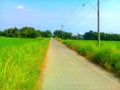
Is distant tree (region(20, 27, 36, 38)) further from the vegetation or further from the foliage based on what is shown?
the foliage

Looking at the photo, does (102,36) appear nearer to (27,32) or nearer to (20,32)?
(27,32)

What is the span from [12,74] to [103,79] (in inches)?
306

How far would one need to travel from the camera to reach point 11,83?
326 inches

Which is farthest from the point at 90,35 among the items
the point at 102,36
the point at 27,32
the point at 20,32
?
the point at 20,32

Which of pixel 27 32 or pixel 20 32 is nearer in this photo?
pixel 20 32

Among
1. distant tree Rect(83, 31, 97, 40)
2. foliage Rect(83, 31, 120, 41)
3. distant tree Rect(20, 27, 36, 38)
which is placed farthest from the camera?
distant tree Rect(20, 27, 36, 38)

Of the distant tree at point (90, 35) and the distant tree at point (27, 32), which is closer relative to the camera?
the distant tree at point (90, 35)

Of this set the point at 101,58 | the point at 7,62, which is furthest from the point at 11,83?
the point at 101,58

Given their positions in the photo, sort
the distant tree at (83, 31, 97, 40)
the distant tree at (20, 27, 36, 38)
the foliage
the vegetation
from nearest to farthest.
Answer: the foliage → the distant tree at (83, 31, 97, 40) → the vegetation → the distant tree at (20, 27, 36, 38)

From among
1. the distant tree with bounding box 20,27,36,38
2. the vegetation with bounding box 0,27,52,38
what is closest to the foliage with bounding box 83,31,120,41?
the distant tree with bounding box 20,27,36,38

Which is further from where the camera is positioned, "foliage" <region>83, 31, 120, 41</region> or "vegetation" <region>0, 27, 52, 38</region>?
"vegetation" <region>0, 27, 52, 38</region>

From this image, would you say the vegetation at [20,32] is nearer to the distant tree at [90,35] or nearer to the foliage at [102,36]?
the distant tree at [90,35]

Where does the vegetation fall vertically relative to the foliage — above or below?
above

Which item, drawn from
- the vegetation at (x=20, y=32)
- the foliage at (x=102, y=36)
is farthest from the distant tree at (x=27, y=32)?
the foliage at (x=102, y=36)
